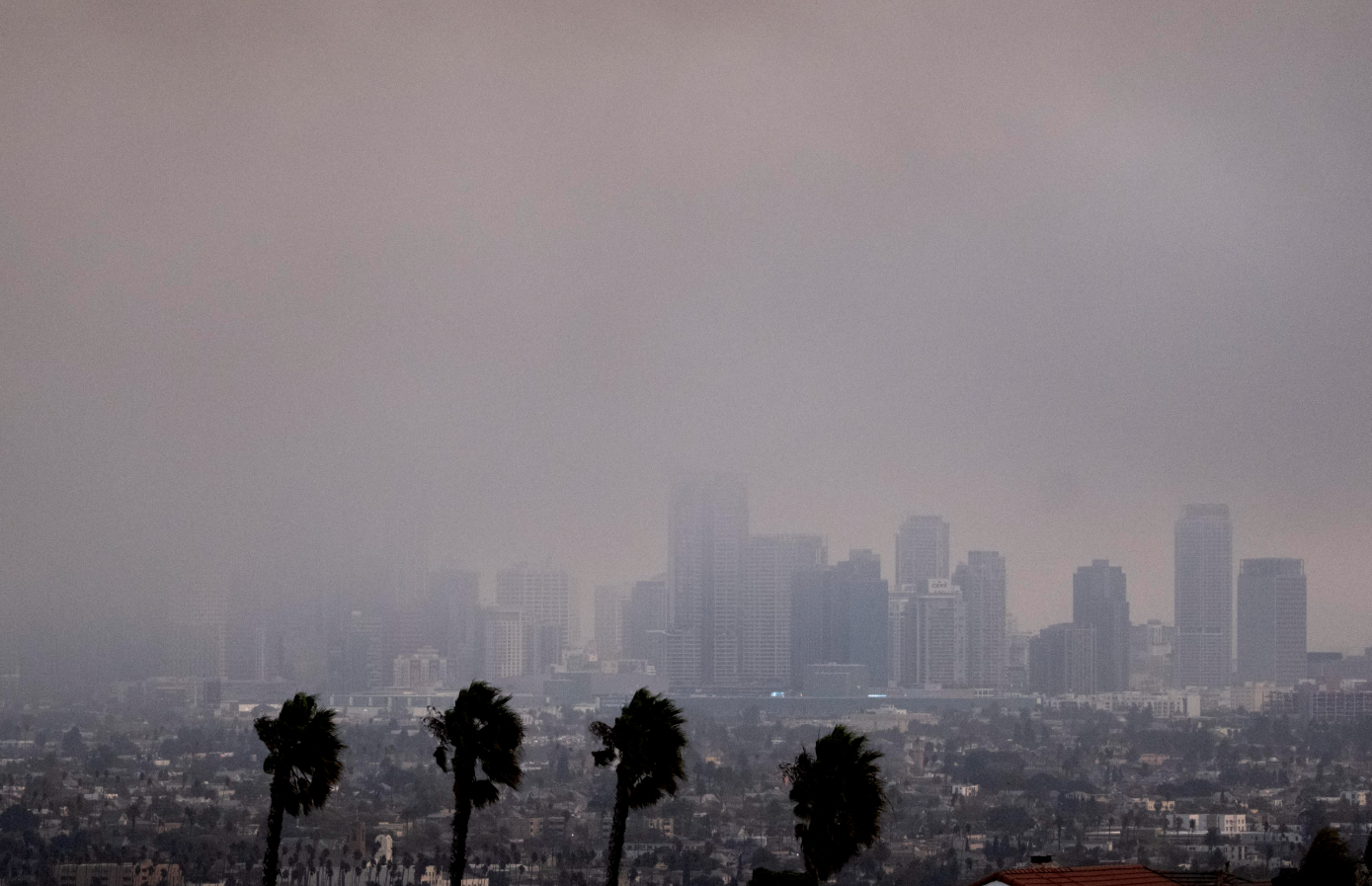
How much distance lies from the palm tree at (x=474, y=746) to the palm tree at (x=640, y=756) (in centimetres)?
123

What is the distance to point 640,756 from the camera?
23.0m

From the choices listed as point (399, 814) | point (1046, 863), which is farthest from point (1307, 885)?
point (399, 814)

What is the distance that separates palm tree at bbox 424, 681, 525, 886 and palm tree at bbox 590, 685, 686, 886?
1.23 m

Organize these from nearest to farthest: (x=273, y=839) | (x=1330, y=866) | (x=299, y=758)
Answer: (x=1330, y=866), (x=299, y=758), (x=273, y=839)

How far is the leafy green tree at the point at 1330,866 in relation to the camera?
729 inches

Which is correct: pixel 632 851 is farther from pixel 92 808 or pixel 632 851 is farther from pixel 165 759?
pixel 165 759

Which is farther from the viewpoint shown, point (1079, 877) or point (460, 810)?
point (460, 810)

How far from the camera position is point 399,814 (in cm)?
11206

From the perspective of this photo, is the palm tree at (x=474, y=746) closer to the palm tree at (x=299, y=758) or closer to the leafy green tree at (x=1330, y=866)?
the palm tree at (x=299, y=758)

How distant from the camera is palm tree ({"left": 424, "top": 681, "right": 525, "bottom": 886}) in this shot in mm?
22797

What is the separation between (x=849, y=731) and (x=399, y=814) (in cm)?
9520

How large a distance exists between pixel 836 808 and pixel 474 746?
5269 millimetres

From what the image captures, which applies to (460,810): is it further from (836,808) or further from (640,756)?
(836,808)

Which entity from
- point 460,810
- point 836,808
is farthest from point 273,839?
point 836,808
